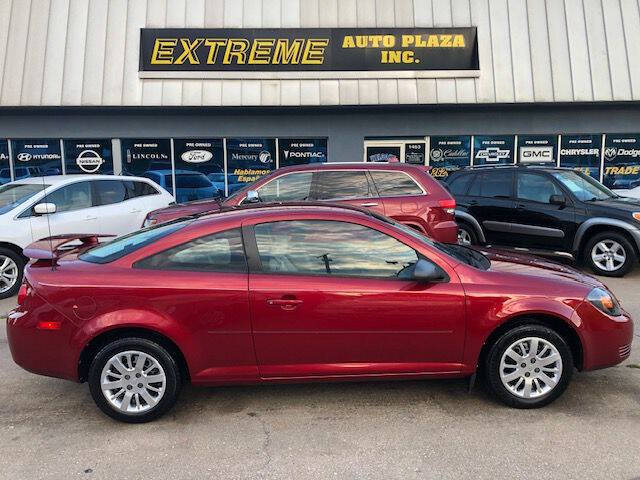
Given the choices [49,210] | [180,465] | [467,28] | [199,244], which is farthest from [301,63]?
[180,465]

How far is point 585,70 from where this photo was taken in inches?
485

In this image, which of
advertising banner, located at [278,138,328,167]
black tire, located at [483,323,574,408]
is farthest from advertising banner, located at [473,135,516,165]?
black tire, located at [483,323,574,408]

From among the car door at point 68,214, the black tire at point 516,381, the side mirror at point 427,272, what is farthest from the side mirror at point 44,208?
the black tire at point 516,381

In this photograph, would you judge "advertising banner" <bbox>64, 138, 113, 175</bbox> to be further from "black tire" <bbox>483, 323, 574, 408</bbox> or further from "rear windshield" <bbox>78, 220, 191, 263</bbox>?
"black tire" <bbox>483, 323, 574, 408</bbox>

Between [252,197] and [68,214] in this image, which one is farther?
[68,214]

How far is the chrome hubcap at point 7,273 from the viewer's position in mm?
6832

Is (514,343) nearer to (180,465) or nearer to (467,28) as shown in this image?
(180,465)

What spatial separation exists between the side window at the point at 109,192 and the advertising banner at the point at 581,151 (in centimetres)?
1110

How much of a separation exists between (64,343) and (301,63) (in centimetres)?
1042

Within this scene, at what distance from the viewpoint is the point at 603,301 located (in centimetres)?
362

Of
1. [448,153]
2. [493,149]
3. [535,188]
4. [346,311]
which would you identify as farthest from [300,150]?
[346,311]

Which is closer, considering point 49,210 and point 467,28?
point 49,210

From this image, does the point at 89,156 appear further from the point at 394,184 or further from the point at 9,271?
the point at 394,184

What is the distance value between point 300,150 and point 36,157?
22.8 feet
